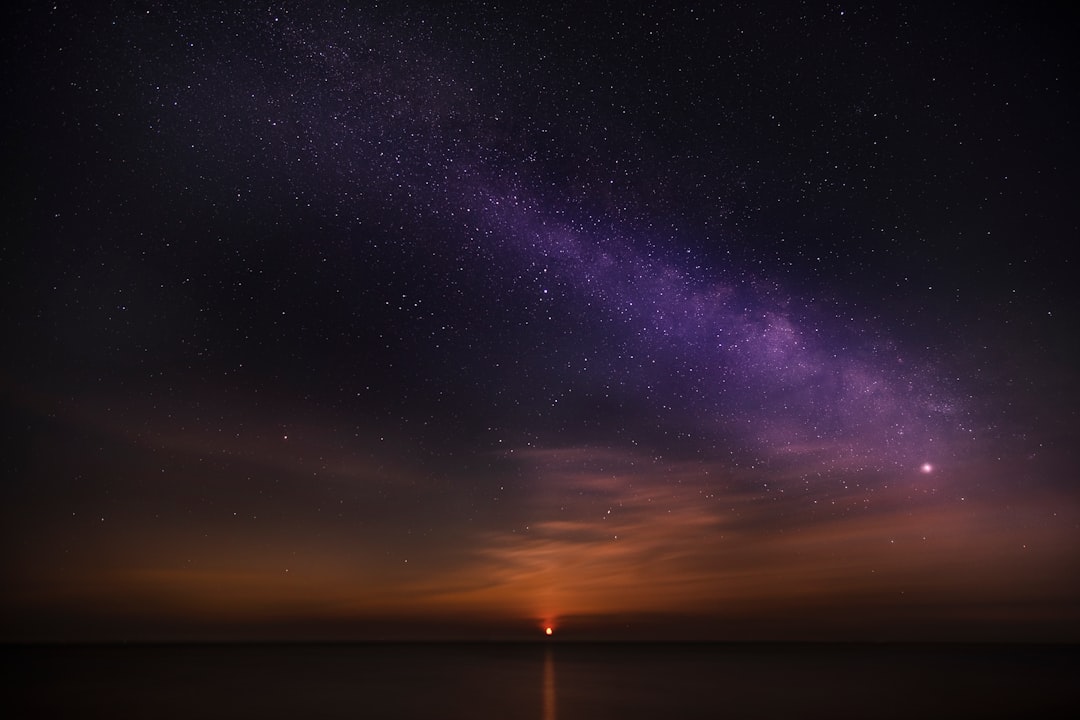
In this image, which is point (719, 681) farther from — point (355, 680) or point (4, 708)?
point (4, 708)

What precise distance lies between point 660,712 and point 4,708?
2880 cm

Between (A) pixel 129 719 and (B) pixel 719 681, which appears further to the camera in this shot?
(B) pixel 719 681

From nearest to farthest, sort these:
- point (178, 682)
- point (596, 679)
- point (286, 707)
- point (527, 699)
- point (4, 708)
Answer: point (4, 708)
point (286, 707)
point (527, 699)
point (178, 682)
point (596, 679)

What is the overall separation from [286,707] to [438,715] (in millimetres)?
7869

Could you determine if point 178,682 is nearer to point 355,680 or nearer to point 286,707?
point 355,680

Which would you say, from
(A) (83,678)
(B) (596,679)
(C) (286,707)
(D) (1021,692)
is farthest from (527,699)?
(A) (83,678)

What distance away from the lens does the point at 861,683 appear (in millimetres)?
44844

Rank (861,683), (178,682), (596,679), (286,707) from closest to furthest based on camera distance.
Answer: (286,707) < (861,683) < (178,682) < (596,679)

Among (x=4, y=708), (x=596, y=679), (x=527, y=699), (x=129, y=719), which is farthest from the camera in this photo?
(x=596, y=679)

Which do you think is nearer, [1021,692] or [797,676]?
[1021,692]

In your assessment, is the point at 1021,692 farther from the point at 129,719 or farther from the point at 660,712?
the point at 129,719

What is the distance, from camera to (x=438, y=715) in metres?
31.2

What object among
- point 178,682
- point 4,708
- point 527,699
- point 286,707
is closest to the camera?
point 4,708

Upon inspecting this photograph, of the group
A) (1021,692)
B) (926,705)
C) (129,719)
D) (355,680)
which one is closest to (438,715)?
(129,719)
